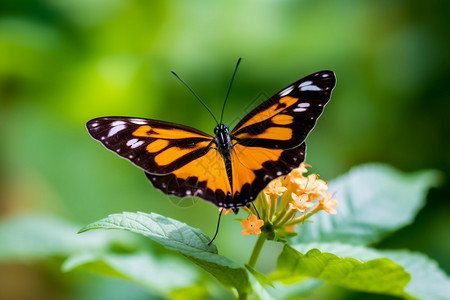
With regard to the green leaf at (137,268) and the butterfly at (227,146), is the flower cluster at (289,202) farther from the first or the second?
the green leaf at (137,268)

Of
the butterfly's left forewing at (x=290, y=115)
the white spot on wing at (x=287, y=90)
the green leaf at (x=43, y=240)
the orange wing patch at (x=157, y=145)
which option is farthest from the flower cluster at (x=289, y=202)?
the green leaf at (x=43, y=240)

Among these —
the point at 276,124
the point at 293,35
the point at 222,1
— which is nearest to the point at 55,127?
the point at 222,1

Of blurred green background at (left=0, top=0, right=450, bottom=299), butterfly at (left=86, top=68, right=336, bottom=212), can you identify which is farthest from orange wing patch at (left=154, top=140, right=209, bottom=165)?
blurred green background at (left=0, top=0, right=450, bottom=299)

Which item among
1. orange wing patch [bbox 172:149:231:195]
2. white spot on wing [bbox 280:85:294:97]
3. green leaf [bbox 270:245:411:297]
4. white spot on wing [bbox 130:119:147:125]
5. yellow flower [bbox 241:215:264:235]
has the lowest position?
green leaf [bbox 270:245:411:297]

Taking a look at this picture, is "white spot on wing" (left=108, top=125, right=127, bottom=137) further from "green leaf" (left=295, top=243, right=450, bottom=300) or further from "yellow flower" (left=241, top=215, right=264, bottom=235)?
"green leaf" (left=295, top=243, right=450, bottom=300)

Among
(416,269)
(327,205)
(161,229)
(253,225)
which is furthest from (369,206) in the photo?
(161,229)

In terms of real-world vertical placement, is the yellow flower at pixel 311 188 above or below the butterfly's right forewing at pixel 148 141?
below

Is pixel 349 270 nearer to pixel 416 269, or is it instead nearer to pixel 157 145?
pixel 416 269
